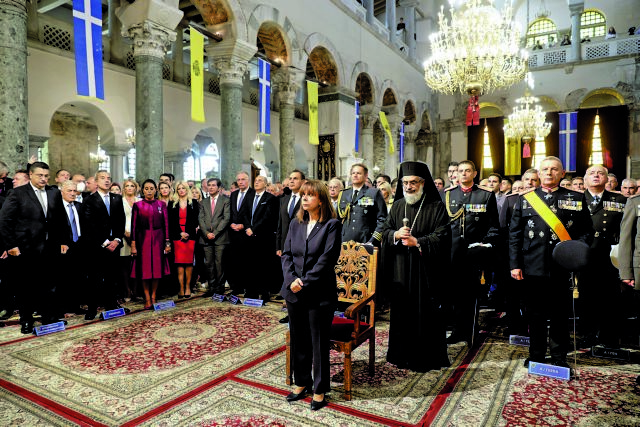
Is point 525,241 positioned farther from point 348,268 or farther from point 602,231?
point 348,268

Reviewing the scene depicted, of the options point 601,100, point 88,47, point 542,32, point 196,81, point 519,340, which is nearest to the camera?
point 519,340

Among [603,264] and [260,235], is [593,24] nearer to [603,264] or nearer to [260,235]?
[603,264]

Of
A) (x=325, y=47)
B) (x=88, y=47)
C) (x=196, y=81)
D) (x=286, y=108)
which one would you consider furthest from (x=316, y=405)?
(x=325, y=47)

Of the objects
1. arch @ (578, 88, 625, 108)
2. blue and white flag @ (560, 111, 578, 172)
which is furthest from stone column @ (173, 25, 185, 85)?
arch @ (578, 88, 625, 108)

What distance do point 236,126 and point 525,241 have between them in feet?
23.7

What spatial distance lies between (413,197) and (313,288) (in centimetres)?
134

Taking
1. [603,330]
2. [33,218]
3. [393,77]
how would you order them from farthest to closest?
[393,77]
[33,218]
[603,330]

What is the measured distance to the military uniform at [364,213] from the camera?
16.9ft

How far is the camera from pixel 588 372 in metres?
3.62

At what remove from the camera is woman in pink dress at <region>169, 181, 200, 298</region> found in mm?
6309

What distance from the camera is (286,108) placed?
11.8 m

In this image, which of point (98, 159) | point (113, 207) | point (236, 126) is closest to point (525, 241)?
point (113, 207)

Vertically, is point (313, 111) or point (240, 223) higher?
point (313, 111)

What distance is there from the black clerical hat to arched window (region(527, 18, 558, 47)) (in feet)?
73.5
